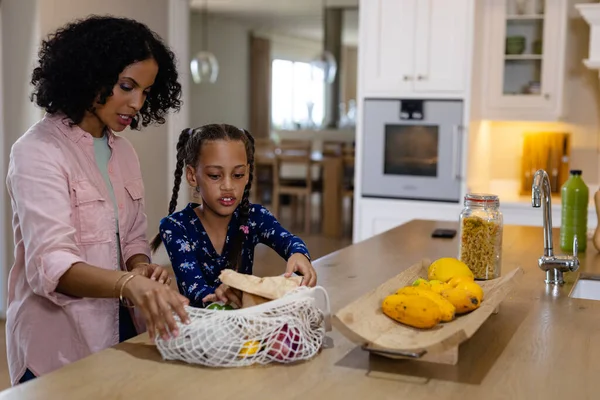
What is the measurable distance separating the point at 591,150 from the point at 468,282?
3.57 metres

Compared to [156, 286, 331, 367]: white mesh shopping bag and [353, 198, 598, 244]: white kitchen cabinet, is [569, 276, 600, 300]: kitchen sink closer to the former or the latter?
[156, 286, 331, 367]: white mesh shopping bag

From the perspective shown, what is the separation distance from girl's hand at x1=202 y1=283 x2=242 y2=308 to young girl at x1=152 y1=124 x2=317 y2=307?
0.26 ft

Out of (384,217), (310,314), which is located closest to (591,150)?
(384,217)

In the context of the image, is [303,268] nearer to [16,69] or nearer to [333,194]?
[16,69]

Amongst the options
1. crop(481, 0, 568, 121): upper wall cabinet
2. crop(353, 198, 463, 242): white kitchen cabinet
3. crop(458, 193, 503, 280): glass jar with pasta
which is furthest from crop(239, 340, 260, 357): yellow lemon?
crop(481, 0, 568, 121): upper wall cabinet

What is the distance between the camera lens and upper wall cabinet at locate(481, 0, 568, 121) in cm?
452

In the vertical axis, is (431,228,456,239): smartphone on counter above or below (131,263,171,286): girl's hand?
below

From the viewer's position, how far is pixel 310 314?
1.36m

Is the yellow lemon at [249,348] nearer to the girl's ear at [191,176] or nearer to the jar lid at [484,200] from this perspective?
the girl's ear at [191,176]

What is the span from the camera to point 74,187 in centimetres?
164

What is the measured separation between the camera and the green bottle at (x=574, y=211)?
2.54m

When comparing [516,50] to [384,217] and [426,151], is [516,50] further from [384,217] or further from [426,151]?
[384,217]

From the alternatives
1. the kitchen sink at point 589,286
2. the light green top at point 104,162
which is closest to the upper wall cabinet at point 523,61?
the kitchen sink at point 589,286

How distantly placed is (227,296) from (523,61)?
3.65 metres
